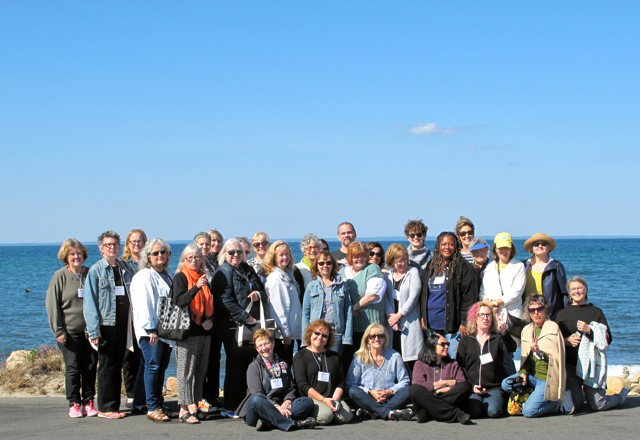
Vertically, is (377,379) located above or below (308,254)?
below

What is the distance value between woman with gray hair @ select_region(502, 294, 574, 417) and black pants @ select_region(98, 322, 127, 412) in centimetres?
409

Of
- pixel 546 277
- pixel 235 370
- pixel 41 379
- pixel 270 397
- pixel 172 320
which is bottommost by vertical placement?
pixel 41 379

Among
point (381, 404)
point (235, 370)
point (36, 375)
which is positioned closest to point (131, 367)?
point (235, 370)

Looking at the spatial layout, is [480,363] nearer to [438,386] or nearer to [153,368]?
[438,386]

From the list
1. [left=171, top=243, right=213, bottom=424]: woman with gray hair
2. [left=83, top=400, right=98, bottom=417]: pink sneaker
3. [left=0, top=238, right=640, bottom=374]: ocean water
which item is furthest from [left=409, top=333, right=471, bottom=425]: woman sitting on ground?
[left=0, top=238, right=640, bottom=374]: ocean water

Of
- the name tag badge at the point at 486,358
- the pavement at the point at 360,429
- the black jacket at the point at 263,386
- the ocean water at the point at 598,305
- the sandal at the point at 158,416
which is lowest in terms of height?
the ocean water at the point at 598,305

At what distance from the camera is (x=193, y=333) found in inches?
288

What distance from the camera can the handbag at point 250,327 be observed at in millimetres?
7477

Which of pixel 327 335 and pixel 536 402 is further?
pixel 327 335

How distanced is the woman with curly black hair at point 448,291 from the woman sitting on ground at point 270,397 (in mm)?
1690

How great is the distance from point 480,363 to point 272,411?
2255 millimetres

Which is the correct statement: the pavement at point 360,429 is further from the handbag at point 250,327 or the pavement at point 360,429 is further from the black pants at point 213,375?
the handbag at point 250,327

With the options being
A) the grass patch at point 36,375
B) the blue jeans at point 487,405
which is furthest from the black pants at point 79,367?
the blue jeans at point 487,405

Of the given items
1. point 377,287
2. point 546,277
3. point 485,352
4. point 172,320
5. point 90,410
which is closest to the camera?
point 172,320
